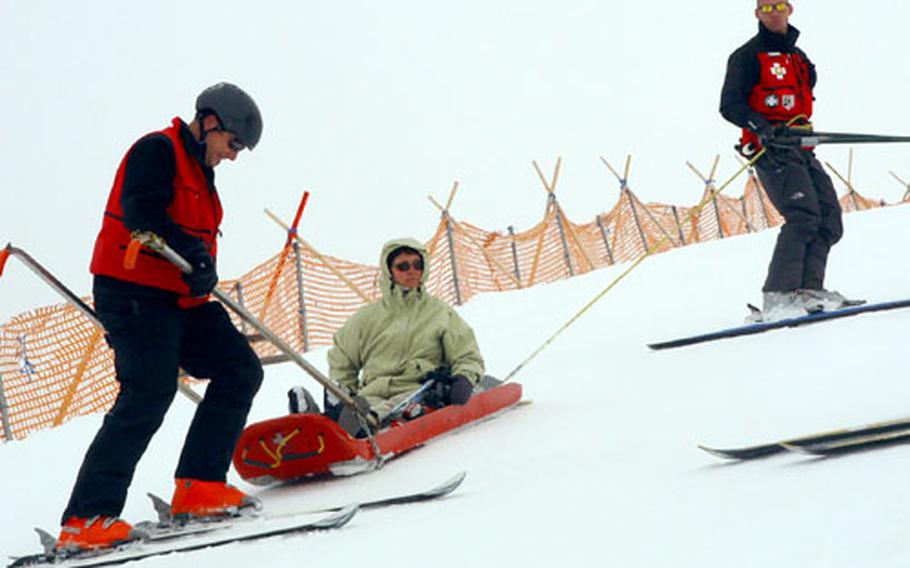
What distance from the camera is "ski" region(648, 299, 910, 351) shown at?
479cm

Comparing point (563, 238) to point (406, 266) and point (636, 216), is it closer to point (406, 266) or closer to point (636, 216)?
point (636, 216)

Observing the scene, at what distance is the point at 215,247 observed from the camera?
3225 millimetres

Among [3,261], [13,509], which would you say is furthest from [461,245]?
[3,261]

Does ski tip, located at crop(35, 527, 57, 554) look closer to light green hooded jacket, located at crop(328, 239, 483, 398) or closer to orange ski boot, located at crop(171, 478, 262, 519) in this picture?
orange ski boot, located at crop(171, 478, 262, 519)

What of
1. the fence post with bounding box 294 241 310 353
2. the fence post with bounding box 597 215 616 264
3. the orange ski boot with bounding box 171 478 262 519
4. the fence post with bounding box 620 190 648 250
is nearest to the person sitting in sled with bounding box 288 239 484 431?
the orange ski boot with bounding box 171 478 262 519

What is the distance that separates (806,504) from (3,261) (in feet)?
8.01

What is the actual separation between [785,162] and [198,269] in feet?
11.1

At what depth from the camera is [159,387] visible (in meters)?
2.89

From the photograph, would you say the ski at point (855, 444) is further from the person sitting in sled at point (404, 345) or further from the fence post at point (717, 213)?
the fence post at point (717, 213)

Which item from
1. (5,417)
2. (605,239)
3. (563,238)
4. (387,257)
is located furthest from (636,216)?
(387,257)

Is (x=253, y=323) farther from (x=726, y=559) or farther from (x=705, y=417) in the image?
(x=726, y=559)

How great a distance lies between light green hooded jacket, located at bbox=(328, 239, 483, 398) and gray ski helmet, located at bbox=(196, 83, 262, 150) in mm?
1521

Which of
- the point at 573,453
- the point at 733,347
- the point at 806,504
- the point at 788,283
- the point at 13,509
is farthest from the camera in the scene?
the point at 788,283

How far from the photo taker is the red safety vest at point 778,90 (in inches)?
206
